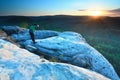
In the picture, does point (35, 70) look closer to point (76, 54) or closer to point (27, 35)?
point (76, 54)

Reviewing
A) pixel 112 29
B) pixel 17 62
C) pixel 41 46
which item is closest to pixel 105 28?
pixel 112 29

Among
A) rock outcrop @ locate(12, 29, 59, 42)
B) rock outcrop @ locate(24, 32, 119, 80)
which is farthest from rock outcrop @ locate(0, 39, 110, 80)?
rock outcrop @ locate(12, 29, 59, 42)

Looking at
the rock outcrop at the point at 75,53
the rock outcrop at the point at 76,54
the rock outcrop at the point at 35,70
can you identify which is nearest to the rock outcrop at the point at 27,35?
the rock outcrop at the point at 75,53

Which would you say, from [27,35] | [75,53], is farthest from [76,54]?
[27,35]

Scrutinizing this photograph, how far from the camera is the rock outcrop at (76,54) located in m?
23.3

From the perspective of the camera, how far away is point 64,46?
25.2 m

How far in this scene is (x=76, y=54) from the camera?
24.3 metres

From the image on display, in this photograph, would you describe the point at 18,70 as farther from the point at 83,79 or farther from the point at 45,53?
the point at 45,53

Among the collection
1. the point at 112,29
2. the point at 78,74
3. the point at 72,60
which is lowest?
the point at 112,29

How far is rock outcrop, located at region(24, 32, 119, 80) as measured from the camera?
23.3m

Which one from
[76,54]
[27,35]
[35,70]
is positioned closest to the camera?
[35,70]

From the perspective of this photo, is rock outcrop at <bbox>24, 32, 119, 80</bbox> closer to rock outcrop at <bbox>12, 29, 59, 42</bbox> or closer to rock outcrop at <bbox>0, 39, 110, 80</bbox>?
rock outcrop at <bbox>12, 29, 59, 42</bbox>

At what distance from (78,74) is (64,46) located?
1082cm

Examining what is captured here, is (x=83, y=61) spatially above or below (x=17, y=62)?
below
